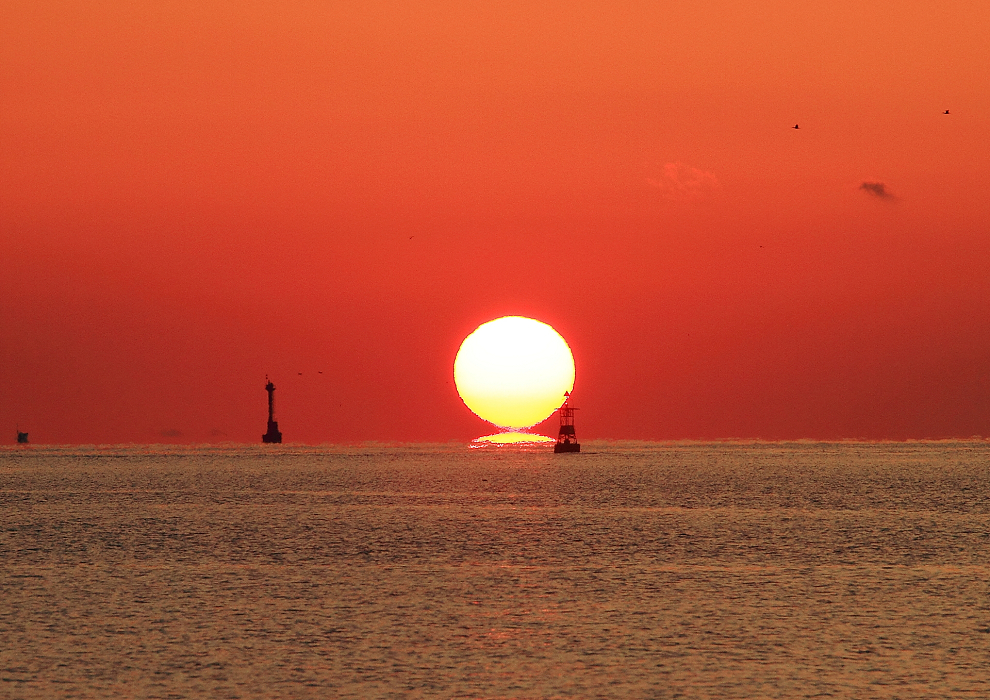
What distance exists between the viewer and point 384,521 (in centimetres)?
7062

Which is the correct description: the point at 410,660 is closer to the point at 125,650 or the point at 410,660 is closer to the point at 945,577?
the point at 125,650

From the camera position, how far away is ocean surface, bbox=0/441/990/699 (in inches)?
965

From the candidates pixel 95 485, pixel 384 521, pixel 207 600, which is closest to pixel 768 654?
pixel 207 600

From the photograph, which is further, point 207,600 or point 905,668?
point 207,600

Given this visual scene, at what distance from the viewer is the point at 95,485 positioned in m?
137

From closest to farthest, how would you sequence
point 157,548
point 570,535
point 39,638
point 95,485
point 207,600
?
point 39,638
point 207,600
point 157,548
point 570,535
point 95,485

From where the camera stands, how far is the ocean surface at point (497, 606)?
2452 cm

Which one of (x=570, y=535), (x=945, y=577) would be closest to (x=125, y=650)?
(x=945, y=577)

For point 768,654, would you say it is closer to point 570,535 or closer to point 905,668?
point 905,668

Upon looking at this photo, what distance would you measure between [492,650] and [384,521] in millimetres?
43630

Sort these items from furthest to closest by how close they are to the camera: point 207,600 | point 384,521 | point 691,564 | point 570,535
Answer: point 384,521
point 570,535
point 691,564
point 207,600

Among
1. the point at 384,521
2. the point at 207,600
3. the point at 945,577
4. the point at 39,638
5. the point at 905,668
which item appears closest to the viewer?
the point at 905,668

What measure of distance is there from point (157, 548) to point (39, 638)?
25495 mm

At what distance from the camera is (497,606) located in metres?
34.5
